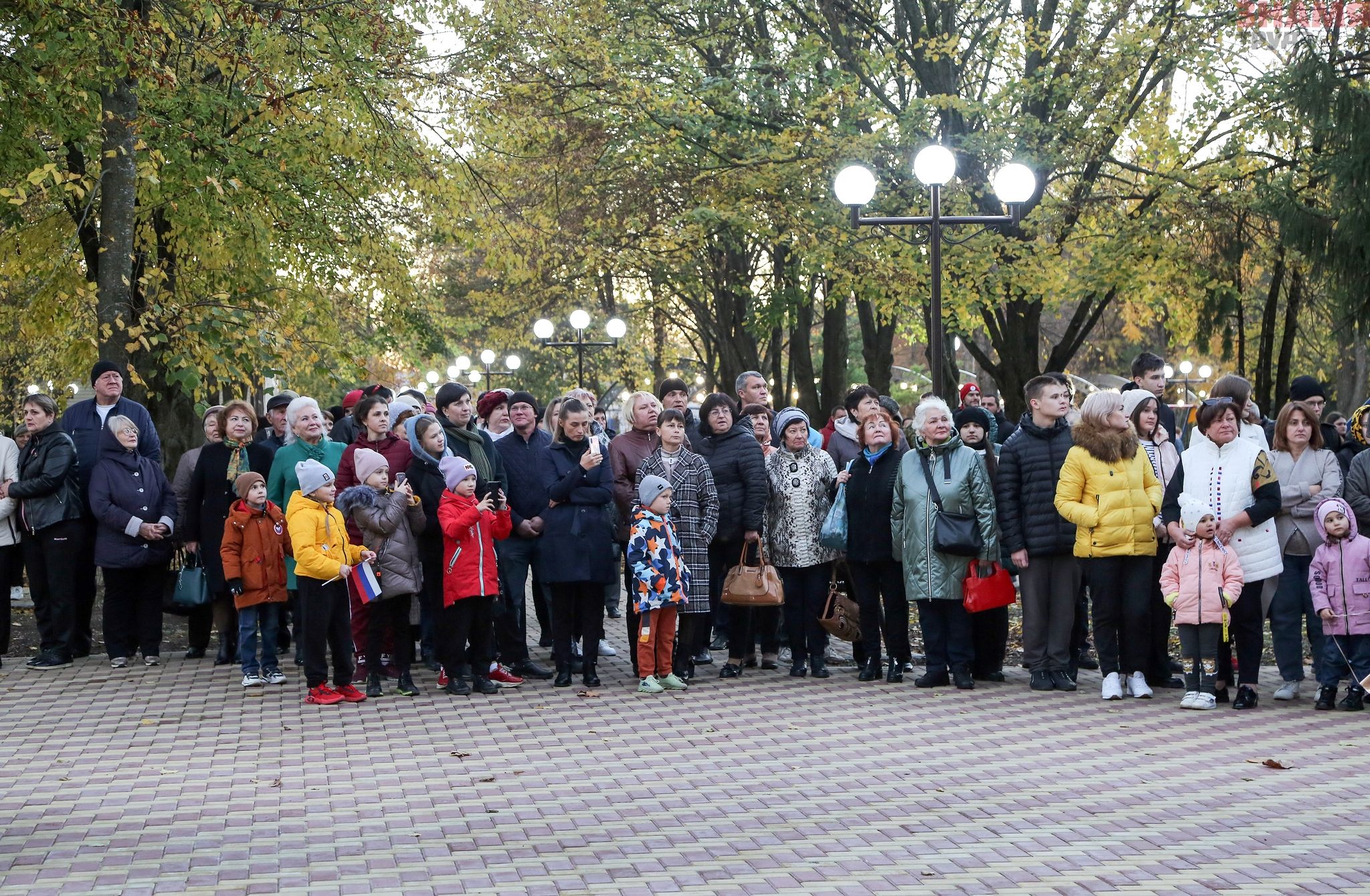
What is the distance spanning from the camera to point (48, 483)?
1162cm

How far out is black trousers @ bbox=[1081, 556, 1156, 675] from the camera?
10.0 metres

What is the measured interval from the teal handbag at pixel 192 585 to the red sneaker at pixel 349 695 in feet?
6.47

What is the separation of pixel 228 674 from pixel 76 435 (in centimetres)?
229

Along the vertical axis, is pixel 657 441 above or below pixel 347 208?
below

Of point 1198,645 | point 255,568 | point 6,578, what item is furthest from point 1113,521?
point 6,578

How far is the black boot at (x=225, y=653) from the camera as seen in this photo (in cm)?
1206

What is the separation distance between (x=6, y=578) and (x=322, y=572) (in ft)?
11.9

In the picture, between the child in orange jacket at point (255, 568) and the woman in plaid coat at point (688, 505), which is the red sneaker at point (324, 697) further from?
the woman in plaid coat at point (688, 505)

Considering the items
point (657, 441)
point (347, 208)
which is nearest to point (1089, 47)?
point (347, 208)

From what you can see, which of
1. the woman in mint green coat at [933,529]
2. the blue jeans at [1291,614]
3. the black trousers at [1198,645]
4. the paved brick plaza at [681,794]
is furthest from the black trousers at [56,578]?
the blue jeans at [1291,614]

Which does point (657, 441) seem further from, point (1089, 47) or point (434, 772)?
point (1089, 47)

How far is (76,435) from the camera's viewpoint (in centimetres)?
1209

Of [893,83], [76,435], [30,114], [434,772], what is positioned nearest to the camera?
[434,772]

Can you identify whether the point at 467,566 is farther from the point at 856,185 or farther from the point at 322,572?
the point at 856,185
